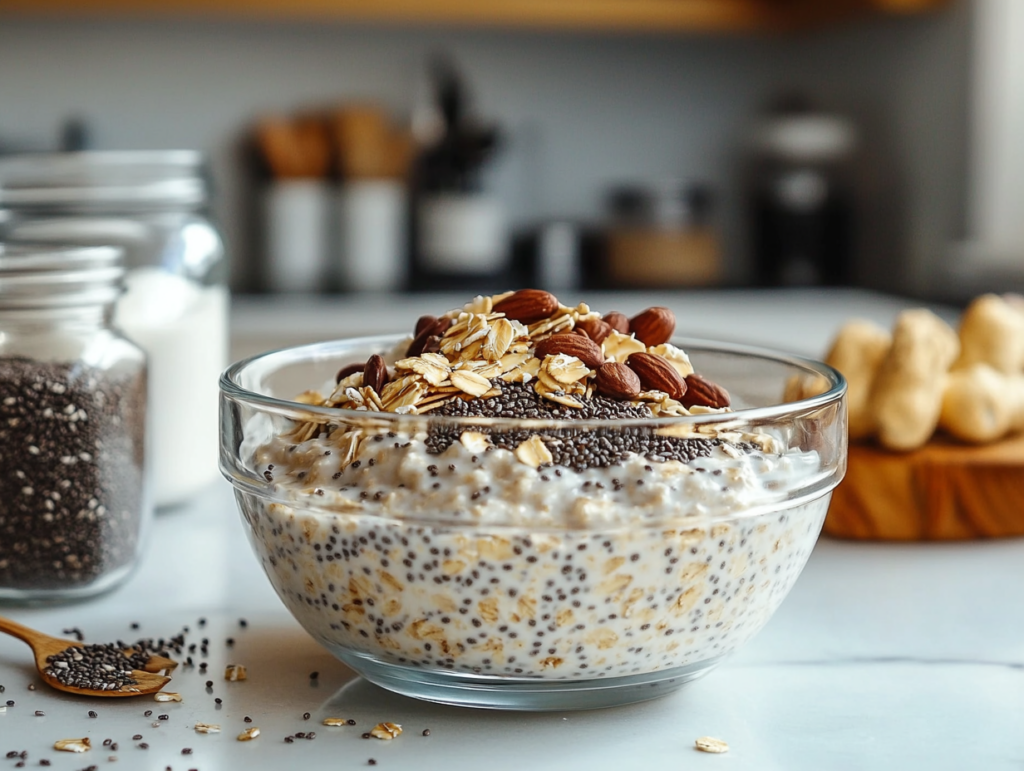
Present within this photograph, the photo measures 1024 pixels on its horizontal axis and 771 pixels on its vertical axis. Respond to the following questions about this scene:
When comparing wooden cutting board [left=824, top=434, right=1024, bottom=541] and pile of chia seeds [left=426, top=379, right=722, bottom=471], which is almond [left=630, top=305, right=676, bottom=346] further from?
wooden cutting board [left=824, top=434, right=1024, bottom=541]

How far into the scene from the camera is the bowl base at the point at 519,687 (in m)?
0.65

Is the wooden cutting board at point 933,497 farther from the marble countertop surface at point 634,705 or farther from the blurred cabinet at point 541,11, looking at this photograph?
the blurred cabinet at point 541,11

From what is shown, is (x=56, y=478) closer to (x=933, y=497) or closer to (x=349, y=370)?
(x=349, y=370)

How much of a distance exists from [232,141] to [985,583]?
2.49 meters

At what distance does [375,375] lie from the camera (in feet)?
2.44

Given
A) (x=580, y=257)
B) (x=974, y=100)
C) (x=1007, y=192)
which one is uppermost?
(x=974, y=100)

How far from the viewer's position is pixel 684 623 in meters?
0.64

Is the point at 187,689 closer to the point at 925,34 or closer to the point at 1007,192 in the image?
the point at 1007,192

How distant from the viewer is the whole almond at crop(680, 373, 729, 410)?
0.75 metres

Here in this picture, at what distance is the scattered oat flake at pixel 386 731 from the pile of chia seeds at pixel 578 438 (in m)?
0.16

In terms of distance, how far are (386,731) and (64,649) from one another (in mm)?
244

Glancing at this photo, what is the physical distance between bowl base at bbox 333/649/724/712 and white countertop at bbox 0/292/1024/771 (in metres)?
0.01

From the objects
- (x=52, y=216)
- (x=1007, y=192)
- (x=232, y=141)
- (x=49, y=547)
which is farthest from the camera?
(x=232, y=141)

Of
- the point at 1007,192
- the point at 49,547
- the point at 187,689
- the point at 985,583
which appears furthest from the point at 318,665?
the point at 1007,192
